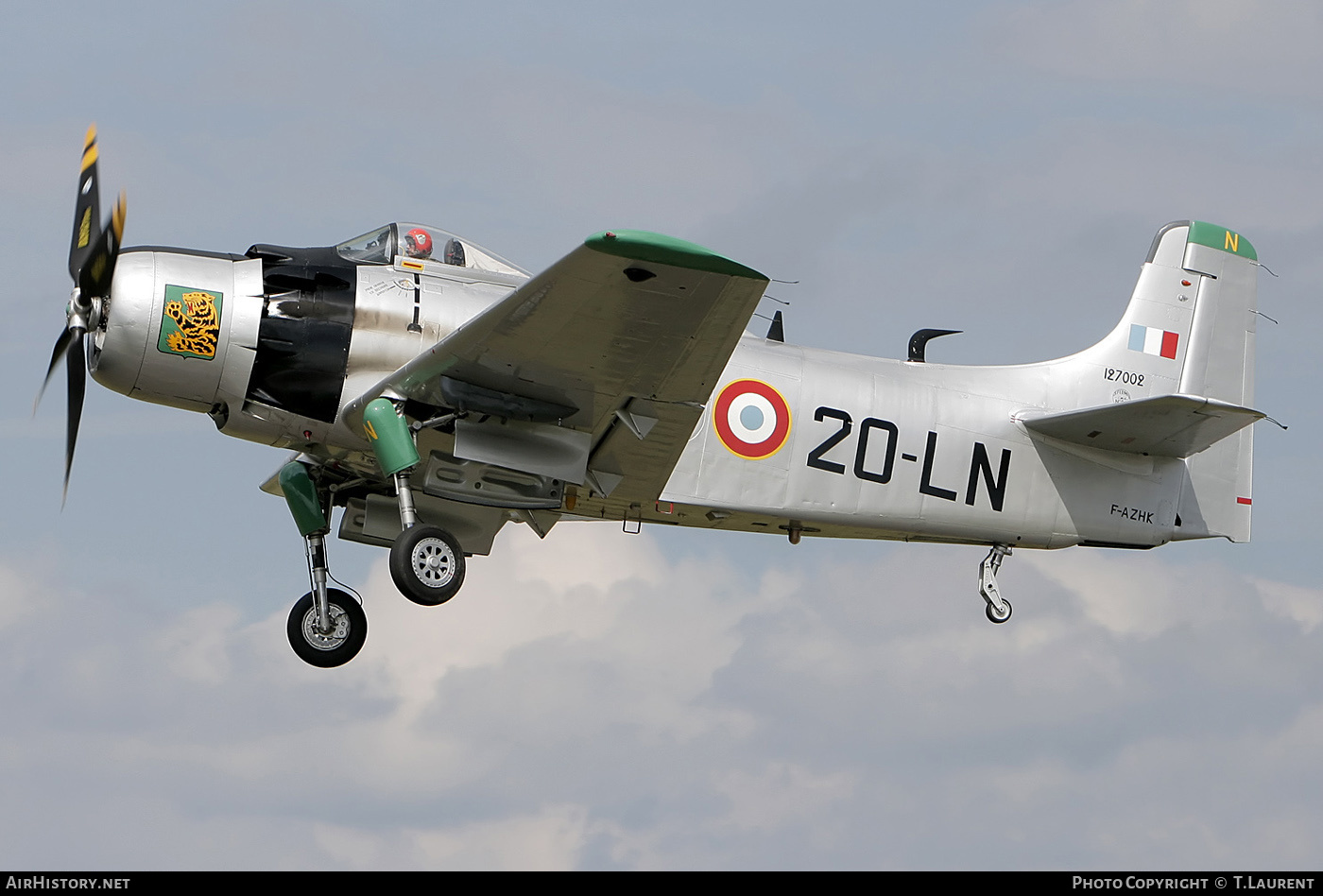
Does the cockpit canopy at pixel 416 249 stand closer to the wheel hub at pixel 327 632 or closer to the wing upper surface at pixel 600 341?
the wing upper surface at pixel 600 341

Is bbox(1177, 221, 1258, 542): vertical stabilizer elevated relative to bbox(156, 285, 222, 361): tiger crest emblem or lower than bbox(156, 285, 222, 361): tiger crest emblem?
elevated

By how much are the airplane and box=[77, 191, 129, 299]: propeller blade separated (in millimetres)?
16

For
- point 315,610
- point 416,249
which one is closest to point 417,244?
point 416,249

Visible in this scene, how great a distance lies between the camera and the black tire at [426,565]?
44.1 feet

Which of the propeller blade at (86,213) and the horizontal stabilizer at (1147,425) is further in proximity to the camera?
the horizontal stabilizer at (1147,425)

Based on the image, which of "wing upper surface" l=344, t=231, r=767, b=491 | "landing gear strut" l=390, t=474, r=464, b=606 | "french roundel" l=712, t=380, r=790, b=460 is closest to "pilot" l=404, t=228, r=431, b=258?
"wing upper surface" l=344, t=231, r=767, b=491

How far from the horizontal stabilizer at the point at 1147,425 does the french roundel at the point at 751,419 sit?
2676mm

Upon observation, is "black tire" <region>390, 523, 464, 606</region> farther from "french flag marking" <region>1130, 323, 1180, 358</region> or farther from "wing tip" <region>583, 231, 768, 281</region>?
"french flag marking" <region>1130, 323, 1180, 358</region>

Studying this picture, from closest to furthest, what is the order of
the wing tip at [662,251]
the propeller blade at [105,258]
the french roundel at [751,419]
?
the wing tip at [662,251]
the propeller blade at [105,258]
the french roundel at [751,419]

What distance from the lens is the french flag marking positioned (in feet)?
58.9

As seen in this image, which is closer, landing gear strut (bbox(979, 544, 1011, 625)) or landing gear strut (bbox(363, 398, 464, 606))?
landing gear strut (bbox(363, 398, 464, 606))

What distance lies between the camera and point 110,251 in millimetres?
13148

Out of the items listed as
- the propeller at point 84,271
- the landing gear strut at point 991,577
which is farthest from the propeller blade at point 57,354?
the landing gear strut at point 991,577
